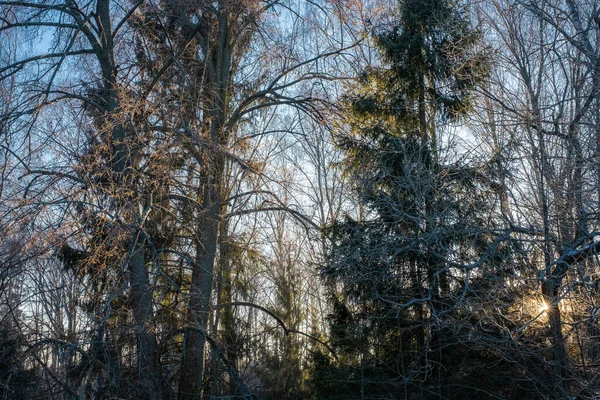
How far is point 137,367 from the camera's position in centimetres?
897

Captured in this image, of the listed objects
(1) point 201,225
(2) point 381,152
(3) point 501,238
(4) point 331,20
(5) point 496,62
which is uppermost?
(4) point 331,20

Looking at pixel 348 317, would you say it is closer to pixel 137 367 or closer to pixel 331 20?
pixel 137 367

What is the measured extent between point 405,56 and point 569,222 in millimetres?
5756

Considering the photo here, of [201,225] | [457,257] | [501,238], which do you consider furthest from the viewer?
[201,225]

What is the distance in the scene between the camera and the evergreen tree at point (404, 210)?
10.6 meters

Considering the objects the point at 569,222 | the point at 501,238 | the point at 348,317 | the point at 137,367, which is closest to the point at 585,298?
the point at 569,222

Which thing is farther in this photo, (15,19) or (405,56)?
(405,56)

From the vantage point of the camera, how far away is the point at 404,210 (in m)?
11.0

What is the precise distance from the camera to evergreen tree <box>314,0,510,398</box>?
10.6 m

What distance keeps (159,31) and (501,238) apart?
7.91m

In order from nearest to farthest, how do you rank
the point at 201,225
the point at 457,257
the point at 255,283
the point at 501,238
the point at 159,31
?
the point at 501,238, the point at 457,257, the point at 201,225, the point at 159,31, the point at 255,283

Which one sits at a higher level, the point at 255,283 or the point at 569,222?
the point at 255,283

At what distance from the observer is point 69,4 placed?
10.5 m

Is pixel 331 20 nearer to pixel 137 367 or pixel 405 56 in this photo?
pixel 405 56
